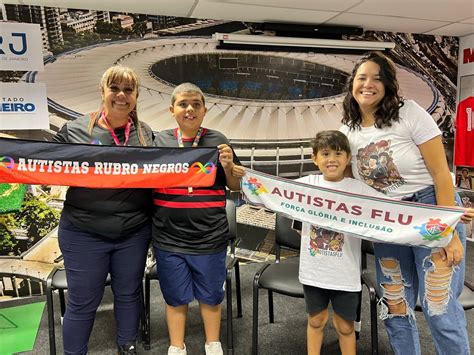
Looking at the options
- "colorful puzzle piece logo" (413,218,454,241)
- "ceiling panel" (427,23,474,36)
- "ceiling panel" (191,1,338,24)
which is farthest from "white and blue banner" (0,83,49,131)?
"ceiling panel" (427,23,474,36)

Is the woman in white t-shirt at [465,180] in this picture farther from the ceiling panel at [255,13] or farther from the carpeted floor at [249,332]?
the ceiling panel at [255,13]

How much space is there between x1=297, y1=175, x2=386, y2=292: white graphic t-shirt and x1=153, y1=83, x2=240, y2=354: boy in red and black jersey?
1.48 ft

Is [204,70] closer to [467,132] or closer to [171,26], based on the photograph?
[171,26]

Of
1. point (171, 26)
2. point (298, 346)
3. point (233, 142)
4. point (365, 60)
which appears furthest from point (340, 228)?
point (171, 26)

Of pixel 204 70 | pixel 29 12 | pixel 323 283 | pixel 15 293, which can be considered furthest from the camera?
pixel 204 70

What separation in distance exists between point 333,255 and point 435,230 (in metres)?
0.47

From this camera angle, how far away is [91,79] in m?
3.28

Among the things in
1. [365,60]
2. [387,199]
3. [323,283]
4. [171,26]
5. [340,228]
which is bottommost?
[323,283]

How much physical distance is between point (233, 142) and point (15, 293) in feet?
7.87

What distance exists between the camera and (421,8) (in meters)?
3.23

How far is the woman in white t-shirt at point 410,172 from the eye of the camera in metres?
1.58

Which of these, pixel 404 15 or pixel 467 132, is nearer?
pixel 404 15

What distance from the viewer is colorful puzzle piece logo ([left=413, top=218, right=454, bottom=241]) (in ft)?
5.28

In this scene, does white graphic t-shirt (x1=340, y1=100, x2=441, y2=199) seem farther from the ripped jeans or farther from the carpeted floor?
the carpeted floor
